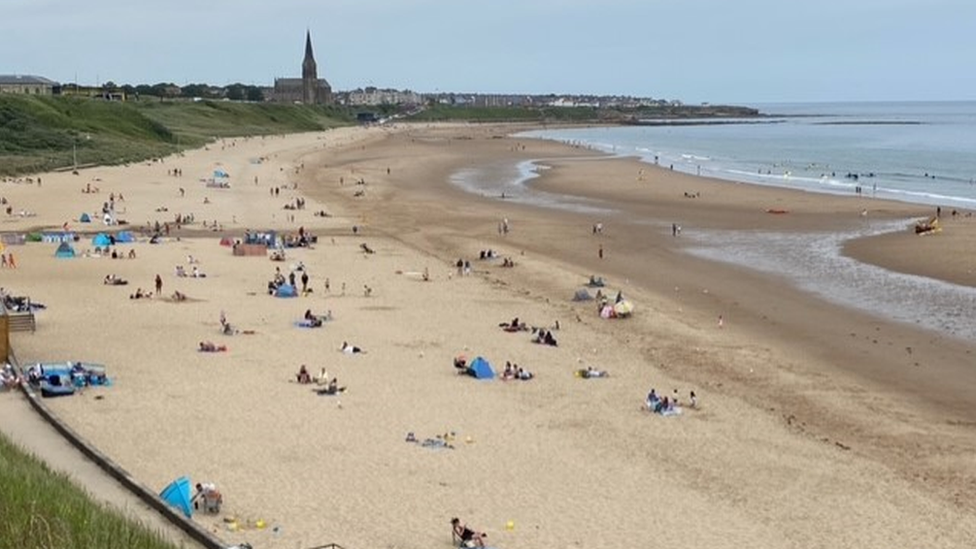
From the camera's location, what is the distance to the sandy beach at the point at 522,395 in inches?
533

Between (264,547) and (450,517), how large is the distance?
7.64 ft

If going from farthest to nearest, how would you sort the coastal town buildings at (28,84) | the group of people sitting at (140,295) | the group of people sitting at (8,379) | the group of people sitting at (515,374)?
the coastal town buildings at (28,84)
the group of people sitting at (140,295)
the group of people sitting at (515,374)
the group of people sitting at (8,379)

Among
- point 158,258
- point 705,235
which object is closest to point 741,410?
point 158,258

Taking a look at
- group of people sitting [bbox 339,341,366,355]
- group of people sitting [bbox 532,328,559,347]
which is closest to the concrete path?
group of people sitting [bbox 339,341,366,355]

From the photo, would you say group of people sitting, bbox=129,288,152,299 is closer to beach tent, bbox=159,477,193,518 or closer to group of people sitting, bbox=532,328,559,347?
group of people sitting, bbox=532,328,559,347

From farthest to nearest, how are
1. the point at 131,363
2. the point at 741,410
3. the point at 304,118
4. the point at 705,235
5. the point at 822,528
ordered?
the point at 304,118 < the point at 705,235 < the point at 131,363 < the point at 741,410 < the point at 822,528

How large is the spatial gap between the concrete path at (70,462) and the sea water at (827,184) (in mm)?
18064

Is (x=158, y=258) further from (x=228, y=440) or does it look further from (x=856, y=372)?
(x=856, y=372)

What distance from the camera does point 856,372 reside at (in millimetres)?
20953

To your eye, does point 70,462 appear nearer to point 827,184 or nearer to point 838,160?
point 827,184

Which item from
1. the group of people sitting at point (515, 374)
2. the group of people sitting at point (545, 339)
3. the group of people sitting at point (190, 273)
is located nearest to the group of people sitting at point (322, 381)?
the group of people sitting at point (515, 374)

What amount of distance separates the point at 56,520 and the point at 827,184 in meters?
57.1

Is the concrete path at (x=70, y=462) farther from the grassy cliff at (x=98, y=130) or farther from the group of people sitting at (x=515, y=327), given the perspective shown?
the grassy cliff at (x=98, y=130)

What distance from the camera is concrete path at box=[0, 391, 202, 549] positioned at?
1141cm
